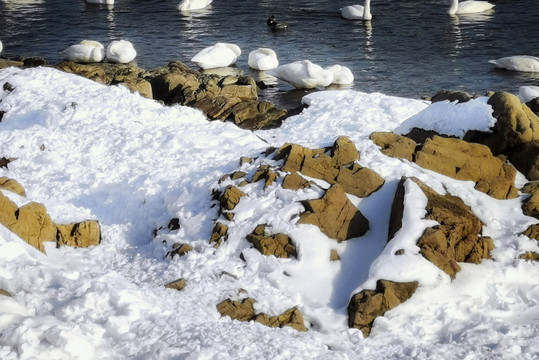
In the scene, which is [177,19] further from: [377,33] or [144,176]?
[144,176]

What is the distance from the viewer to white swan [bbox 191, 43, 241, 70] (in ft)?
83.3

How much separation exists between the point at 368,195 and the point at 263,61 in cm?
1499

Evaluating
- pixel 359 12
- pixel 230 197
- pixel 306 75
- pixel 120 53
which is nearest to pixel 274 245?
pixel 230 197

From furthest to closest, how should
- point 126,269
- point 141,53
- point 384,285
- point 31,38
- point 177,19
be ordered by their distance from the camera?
point 177,19, point 31,38, point 141,53, point 126,269, point 384,285

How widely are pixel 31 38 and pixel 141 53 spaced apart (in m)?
5.59

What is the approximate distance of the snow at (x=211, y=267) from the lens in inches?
320

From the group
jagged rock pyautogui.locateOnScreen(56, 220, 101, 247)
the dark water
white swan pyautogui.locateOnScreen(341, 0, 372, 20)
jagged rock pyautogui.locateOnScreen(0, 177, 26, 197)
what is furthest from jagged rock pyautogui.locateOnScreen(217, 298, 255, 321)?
white swan pyautogui.locateOnScreen(341, 0, 372, 20)

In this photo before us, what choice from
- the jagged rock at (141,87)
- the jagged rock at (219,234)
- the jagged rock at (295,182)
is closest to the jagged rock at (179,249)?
the jagged rock at (219,234)

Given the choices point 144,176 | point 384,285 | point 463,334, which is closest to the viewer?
point 463,334

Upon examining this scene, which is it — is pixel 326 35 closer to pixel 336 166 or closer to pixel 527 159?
pixel 527 159

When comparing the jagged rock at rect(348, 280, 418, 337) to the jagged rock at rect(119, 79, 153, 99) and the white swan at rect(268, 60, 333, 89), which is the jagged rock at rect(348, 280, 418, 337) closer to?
the jagged rock at rect(119, 79, 153, 99)

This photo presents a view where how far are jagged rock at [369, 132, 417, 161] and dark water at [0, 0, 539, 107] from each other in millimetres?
10530

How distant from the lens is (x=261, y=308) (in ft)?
29.8

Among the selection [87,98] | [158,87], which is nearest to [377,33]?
[158,87]
